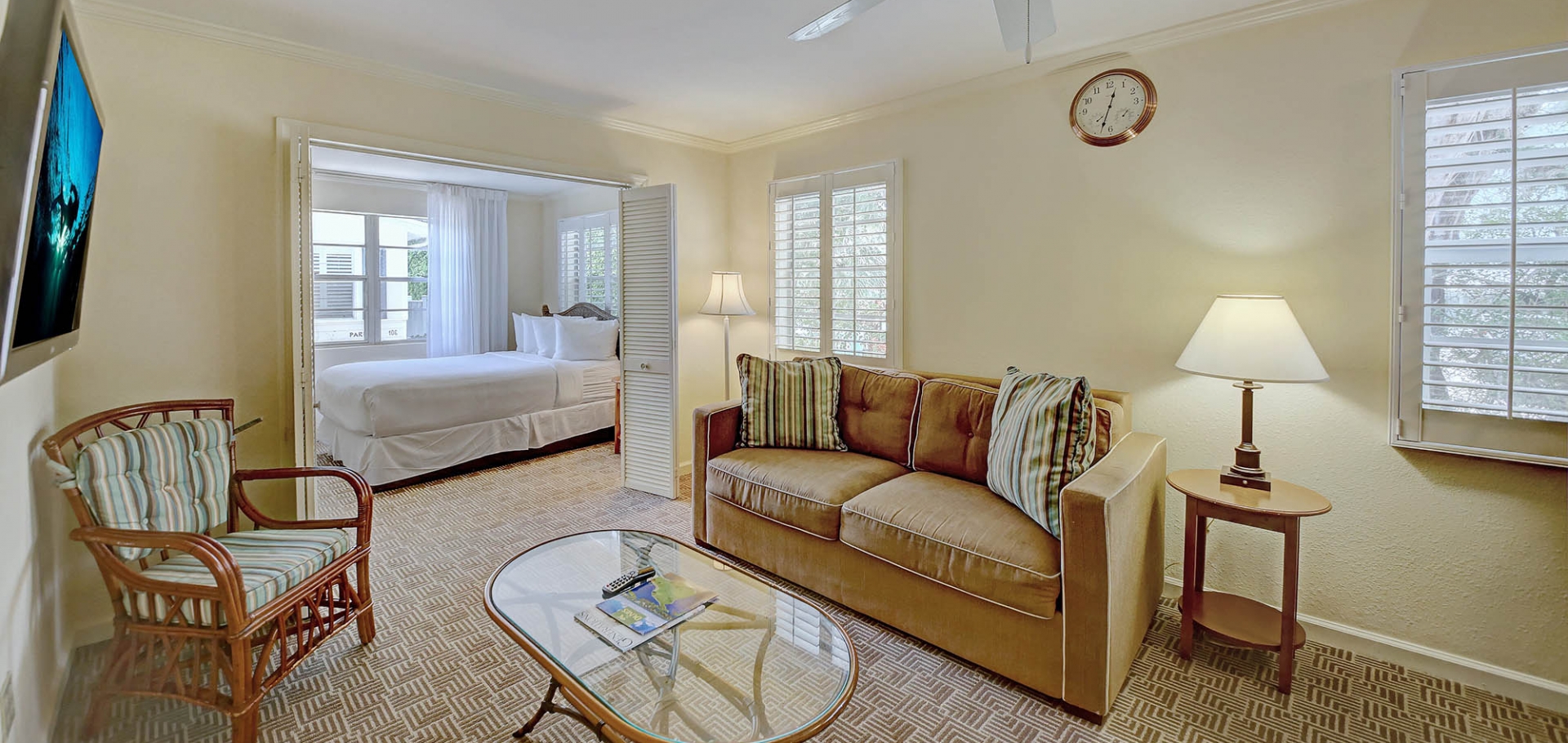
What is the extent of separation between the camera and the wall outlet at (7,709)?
1.39 m

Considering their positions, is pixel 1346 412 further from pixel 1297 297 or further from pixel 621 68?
pixel 621 68

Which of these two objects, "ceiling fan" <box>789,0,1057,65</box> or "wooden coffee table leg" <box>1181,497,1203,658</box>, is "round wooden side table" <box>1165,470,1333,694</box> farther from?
"ceiling fan" <box>789,0,1057,65</box>

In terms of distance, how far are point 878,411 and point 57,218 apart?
2.76 meters

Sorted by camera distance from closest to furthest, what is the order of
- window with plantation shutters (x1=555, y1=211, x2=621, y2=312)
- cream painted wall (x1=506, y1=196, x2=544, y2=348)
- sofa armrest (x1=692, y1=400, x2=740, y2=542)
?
sofa armrest (x1=692, y1=400, x2=740, y2=542) < window with plantation shutters (x1=555, y1=211, x2=621, y2=312) < cream painted wall (x1=506, y1=196, x2=544, y2=348)

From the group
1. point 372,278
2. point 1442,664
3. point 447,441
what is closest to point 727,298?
point 447,441

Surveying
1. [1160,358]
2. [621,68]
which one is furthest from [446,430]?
[1160,358]

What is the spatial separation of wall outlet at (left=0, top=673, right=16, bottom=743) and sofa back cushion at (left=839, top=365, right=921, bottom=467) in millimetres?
2776

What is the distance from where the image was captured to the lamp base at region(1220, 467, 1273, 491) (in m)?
2.31

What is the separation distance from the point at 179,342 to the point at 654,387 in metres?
2.24

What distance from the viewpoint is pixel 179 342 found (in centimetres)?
270

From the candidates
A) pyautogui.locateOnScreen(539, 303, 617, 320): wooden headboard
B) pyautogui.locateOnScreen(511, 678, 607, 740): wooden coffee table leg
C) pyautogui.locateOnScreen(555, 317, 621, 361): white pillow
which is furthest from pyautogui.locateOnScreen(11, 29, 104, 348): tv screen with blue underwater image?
pyautogui.locateOnScreen(539, 303, 617, 320): wooden headboard

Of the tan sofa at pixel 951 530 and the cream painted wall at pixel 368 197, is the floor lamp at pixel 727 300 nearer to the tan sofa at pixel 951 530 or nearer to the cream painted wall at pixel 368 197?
the tan sofa at pixel 951 530

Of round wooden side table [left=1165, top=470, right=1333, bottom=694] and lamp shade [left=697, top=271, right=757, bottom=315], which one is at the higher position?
lamp shade [left=697, top=271, right=757, bottom=315]

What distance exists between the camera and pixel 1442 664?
225cm
